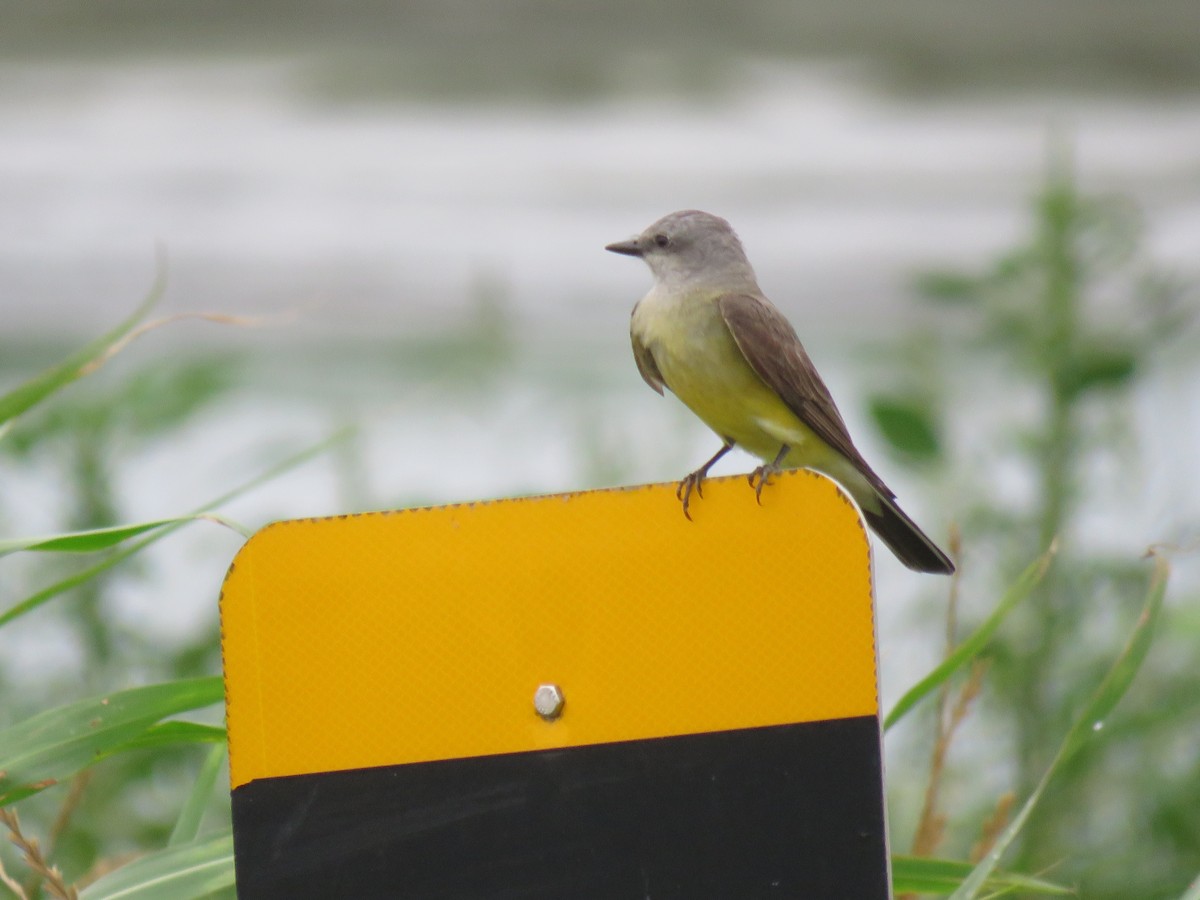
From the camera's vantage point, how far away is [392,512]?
1.23 m

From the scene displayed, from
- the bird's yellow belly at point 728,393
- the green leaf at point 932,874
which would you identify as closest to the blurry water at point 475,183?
the bird's yellow belly at point 728,393

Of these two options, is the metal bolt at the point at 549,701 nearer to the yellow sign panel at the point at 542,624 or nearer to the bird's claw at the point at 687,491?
the yellow sign panel at the point at 542,624

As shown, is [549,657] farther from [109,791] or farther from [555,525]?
[109,791]

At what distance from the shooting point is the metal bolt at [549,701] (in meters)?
1.17

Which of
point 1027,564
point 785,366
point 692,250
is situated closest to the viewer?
point 785,366

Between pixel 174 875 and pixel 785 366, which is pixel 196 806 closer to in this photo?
pixel 174 875

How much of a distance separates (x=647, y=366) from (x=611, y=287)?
12.0ft

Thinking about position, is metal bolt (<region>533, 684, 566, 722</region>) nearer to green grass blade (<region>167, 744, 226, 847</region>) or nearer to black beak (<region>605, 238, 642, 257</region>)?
green grass blade (<region>167, 744, 226, 847</region>)

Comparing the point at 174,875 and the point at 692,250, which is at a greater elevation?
the point at 692,250

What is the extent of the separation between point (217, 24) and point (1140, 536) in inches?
125

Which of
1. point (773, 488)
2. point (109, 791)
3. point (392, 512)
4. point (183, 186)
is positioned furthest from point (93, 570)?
point (183, 186)

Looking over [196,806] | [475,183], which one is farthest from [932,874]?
[475,183]

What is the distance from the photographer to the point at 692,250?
8.57 feet

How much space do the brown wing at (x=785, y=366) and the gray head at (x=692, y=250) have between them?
22cm
